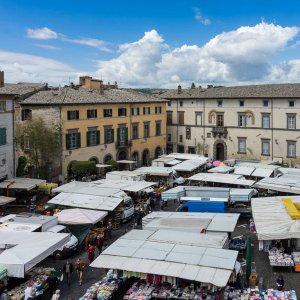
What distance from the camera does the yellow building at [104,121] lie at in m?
38.3

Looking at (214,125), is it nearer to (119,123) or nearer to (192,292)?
(119,123)

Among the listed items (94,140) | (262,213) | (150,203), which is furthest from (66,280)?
(94,140)

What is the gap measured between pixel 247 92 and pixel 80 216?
31905 millimetres

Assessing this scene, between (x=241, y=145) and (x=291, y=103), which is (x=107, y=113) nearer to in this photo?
(x=241, y=145)

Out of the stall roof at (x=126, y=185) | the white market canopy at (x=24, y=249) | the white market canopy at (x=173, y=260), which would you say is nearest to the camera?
the white market canopy at (x=173, y=260)

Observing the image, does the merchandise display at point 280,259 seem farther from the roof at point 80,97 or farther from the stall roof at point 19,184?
the roof at point 80,97

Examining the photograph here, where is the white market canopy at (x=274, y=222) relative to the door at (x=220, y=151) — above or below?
below

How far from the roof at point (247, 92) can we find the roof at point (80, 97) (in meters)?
6.11

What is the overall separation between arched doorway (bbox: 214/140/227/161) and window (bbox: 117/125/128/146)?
11538mm

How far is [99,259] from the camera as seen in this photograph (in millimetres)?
Result: 14922

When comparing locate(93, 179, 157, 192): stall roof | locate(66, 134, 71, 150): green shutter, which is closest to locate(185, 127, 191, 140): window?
locate(66, 134, 71, 150): green shutter

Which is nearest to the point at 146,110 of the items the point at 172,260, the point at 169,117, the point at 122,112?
the point at 122,112

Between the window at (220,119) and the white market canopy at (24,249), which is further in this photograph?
the window at (220,119)

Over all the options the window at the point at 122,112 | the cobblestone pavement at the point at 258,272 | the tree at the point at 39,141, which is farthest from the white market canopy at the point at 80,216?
the window at the point at 122,112
